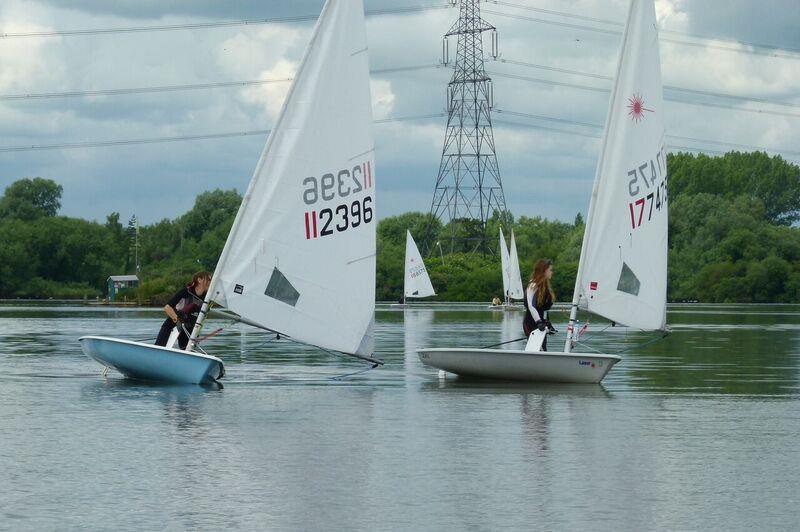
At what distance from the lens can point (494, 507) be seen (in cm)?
1260

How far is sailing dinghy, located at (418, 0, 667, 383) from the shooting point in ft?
84.9

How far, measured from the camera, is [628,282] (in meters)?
26.4

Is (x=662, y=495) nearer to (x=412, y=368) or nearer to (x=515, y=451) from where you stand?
(x=515, y=451)

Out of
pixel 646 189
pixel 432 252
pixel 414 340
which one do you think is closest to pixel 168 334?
pixel 646 189

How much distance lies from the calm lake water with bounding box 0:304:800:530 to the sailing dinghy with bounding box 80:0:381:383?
94 centimetres

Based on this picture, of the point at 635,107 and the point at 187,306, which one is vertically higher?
the point at 635,107

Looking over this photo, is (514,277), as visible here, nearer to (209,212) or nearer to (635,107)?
(209,212)

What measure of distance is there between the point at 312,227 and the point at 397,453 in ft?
30.2

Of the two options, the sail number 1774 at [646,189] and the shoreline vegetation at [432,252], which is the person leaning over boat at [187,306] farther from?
the shoreline vegetation at [432,252]

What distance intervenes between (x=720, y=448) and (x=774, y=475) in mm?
2057

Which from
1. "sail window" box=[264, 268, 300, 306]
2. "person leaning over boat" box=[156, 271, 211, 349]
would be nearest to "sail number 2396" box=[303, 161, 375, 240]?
"sail window" box=[264, 268, 300, 306]

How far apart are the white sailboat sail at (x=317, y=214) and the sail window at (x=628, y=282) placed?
4.56 meters

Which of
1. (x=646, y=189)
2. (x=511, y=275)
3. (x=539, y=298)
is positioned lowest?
(x=539, y=298)

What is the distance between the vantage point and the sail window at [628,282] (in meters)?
26.2
